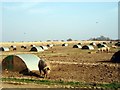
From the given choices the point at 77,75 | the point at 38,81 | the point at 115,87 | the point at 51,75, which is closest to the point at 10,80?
the point at 38,81

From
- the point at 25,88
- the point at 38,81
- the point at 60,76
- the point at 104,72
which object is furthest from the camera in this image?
the point at 104,72

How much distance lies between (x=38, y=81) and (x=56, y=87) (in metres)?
2.58

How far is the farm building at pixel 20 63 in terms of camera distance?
81.1ft

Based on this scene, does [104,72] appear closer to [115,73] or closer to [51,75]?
[115,73]

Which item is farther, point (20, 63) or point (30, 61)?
point (30, 61)

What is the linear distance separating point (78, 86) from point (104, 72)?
273 inches

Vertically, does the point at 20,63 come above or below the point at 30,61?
below

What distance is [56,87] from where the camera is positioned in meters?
17.5

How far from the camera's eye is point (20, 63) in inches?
983

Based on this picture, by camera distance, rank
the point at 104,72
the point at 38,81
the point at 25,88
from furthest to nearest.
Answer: the point at 104,72 < the point at 38,81 < the point at 25,88

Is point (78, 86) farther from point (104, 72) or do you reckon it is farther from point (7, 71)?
point (7, 71)

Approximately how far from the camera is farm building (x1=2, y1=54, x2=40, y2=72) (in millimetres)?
24719

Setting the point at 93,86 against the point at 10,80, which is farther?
A: the point at 10,80

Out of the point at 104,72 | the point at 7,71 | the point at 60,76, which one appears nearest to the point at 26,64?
the point at 7,71
